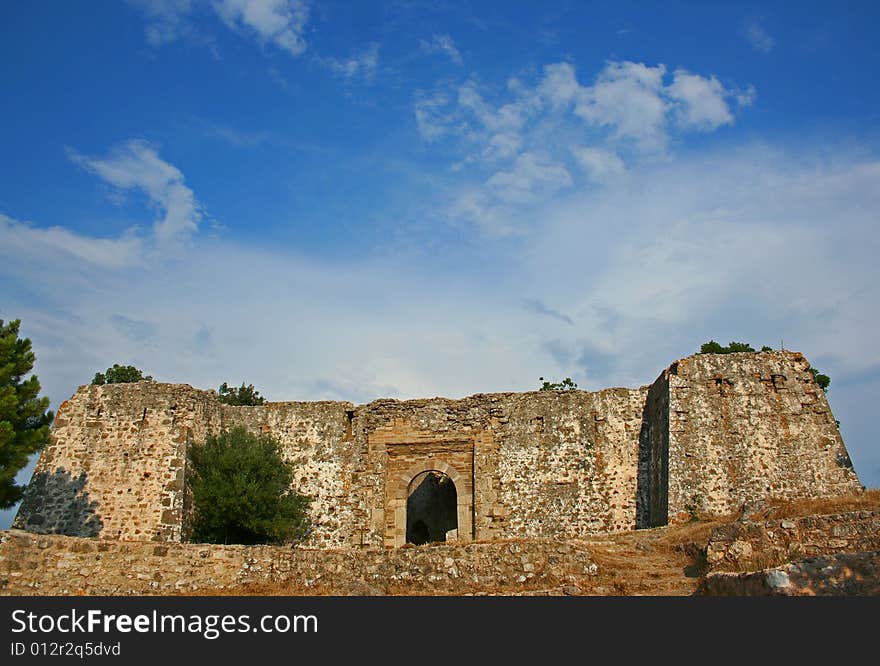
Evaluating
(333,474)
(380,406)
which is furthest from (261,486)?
(380,406)

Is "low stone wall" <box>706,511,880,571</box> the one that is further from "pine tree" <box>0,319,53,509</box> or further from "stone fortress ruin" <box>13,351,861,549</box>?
"pine tree" <box>0,319,53,509</box>

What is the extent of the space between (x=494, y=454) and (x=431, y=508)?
529cm

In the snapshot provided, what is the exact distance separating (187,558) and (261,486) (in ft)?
23.4

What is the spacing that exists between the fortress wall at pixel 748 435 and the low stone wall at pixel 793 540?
6742mm

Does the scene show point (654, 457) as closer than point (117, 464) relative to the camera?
No

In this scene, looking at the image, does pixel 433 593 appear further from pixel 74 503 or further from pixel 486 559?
pixel 74 503

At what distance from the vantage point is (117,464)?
19234mm

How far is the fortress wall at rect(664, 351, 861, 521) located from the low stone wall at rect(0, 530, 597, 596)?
20.4ft

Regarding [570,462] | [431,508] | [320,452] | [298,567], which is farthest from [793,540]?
[431,508]

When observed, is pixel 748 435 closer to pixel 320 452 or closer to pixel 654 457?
pixel 654 457

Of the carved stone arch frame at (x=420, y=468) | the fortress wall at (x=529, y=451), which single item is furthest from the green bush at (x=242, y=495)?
the carved stone arch frame at (x=420, y=468)

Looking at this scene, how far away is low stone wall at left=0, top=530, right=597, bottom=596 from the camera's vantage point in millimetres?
11672

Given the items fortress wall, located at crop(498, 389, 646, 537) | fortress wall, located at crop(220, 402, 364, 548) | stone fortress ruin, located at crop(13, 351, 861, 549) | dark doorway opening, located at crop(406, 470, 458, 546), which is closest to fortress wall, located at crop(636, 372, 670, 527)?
stone fortress ruin, located at crop(13, 351, 861, 549)

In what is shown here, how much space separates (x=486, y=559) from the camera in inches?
493
